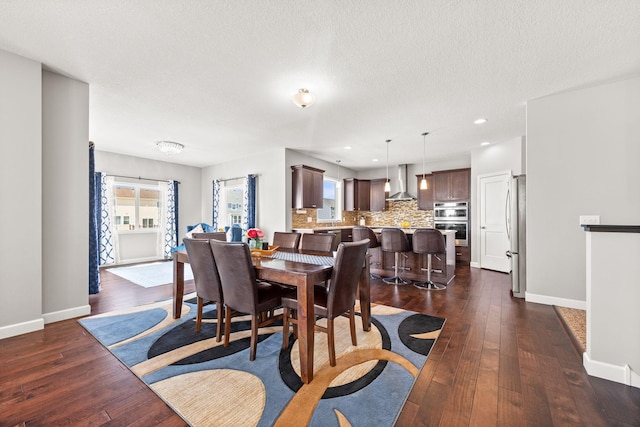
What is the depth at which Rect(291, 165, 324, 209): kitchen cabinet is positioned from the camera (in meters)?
5.66

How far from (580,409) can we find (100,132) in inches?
263

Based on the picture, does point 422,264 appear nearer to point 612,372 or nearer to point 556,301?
point 556,301

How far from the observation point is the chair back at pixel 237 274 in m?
1.93

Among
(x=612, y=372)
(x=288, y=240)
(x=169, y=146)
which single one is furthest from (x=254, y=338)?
(x=169, y=146)

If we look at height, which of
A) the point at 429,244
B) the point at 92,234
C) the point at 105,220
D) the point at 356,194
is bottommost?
the point at 429,244

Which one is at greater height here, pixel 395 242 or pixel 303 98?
pixel 303 98

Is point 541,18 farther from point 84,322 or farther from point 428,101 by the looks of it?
point 84,322

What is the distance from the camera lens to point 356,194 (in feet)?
25.3

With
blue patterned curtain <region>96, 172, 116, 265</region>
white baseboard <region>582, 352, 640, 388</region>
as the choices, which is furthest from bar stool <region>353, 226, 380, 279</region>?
blue patterned curtain <region>96, 172, 116, 265</region>

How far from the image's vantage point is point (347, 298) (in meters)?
2.06

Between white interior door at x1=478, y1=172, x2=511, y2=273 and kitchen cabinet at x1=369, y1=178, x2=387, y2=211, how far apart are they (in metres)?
2.62

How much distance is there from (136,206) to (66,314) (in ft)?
14.2

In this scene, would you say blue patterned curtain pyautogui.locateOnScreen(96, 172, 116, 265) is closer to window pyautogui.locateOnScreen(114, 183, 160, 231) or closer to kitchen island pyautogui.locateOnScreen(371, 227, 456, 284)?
window pyautogui.locateOnScreen(114, 183, 160, 231)

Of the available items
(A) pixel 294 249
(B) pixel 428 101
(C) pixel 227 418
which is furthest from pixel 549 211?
(C) pixel 227 418
